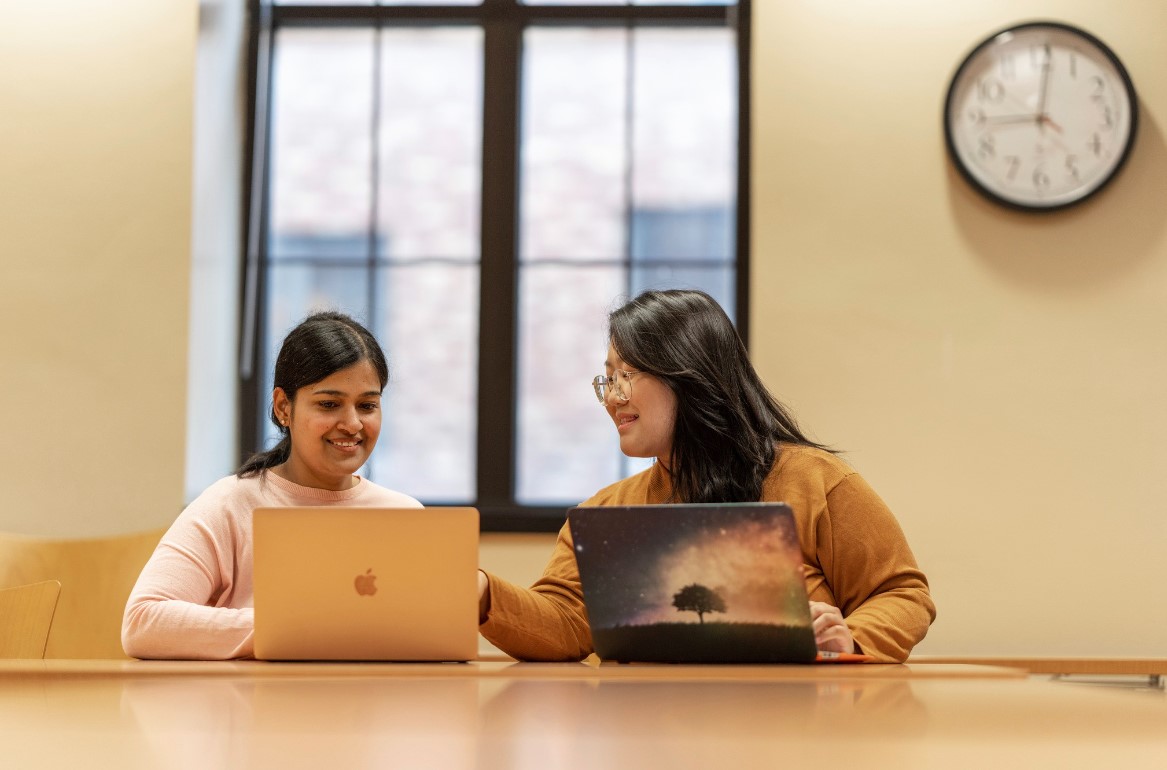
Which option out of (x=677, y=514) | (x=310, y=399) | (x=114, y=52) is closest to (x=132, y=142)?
(x=114, y=52)

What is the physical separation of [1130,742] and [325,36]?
11.4ft

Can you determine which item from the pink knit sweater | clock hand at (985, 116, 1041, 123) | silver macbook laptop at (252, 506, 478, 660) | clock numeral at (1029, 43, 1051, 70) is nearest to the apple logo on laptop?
silver macbook laptop at (252, 506, 478, 660)

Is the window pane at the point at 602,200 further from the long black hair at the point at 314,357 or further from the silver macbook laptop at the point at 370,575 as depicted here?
the silver macbook laptop at the point at 370,575

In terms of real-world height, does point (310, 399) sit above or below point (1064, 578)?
above

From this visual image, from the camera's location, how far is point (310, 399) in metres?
2.18

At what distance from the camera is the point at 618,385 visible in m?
2.04

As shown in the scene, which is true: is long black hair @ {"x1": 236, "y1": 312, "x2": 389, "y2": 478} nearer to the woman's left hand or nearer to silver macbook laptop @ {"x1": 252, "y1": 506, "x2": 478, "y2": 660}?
silver macbook laptop @ {"x1": 252, "y1": 506, "x2": 478, "y2": 660}

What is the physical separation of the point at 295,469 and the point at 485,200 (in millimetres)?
1621

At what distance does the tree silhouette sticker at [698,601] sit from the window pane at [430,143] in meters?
2.42

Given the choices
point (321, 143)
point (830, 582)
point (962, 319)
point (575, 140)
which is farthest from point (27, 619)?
point (962, 319)

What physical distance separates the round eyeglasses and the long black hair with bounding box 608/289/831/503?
26 mm

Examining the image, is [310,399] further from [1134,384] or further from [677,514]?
[1134,384]

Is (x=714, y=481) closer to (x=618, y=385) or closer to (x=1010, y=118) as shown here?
(x=618, y=385)

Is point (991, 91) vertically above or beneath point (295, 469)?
above
